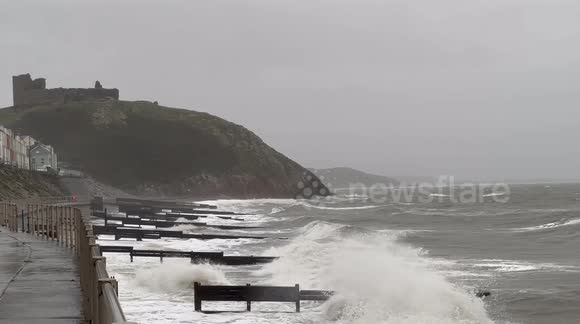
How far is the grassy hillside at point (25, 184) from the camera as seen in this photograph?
64.6m

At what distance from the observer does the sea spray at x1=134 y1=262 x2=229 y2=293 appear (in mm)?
22438

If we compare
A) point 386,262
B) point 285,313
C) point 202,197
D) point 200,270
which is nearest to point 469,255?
point 386,262

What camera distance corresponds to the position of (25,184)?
76.2m

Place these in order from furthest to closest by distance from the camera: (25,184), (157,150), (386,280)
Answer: (157,150) → (25,184) → (386,280)

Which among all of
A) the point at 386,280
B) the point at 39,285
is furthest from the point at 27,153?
the point at 39,285

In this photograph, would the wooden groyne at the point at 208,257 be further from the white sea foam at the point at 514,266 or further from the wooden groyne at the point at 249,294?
the wooden groyne at the point at 249,294

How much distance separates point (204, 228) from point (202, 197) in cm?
10857

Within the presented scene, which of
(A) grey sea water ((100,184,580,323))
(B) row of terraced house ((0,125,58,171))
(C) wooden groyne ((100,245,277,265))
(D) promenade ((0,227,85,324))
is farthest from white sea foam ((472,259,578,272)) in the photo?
(B) row of terraced house ((0,125,58,171))

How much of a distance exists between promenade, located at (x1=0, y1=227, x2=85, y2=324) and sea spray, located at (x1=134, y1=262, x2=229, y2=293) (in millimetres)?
4272

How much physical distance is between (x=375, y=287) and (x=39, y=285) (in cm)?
1121

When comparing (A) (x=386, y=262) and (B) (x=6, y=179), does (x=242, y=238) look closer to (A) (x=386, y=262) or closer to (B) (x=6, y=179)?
(A) (x=386, y=262)

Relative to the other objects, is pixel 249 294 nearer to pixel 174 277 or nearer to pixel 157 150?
pixel 174 277

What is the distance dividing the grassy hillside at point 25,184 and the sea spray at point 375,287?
35.3m

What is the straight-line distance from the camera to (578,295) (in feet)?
A: 71.9
